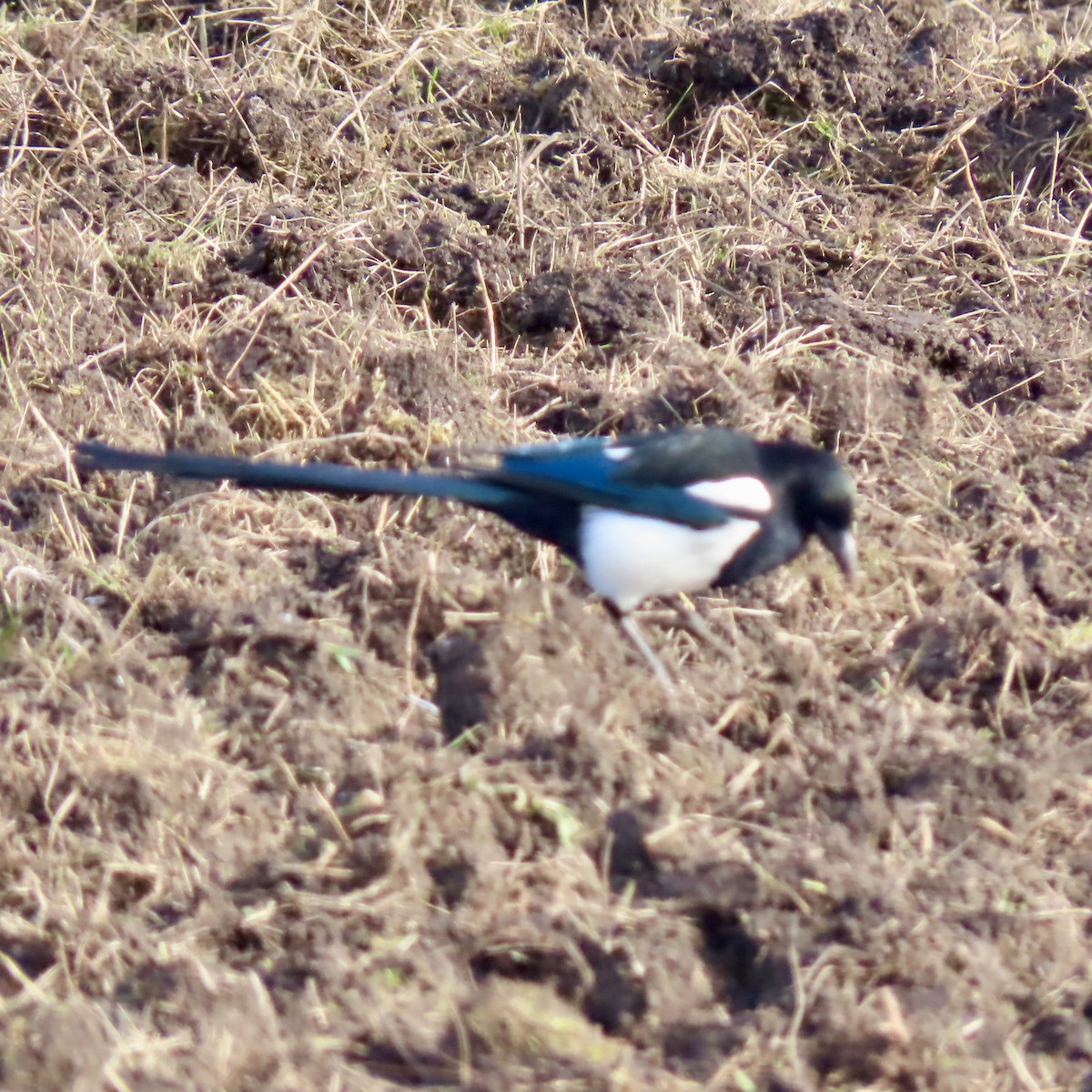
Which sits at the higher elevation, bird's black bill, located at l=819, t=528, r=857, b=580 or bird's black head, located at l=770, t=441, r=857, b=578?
bird's black head, located at l=770, t=441, r=857, b=578

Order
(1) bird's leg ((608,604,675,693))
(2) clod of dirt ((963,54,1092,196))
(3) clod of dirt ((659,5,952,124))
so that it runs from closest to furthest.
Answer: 1. (1) bird's leg ((608,604,675,693))
2. (2) clod of dirt ((963,54,1092,196))
3. (3) clod of dirt ((659,5,952,124))

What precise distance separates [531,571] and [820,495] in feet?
2.57

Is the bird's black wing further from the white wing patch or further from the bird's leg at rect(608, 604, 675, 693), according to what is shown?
the bird's leg at rect(608, 604, 675, 693)

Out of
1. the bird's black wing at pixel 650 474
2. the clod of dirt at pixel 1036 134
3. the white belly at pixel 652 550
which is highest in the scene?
the clod of dirt at pixel 1036 134

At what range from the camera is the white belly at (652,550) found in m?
3.33

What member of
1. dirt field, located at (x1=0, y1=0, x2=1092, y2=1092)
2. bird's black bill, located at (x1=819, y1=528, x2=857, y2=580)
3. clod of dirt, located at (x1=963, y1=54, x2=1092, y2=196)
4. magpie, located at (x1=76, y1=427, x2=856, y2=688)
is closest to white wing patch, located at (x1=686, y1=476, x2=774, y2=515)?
magpie, located at (x1=76, y1=427, x2=856, y2=688)

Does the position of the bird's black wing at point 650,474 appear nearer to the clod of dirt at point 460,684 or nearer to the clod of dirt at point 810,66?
the clod of dirt at point 460,684

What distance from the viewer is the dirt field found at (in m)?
2.48

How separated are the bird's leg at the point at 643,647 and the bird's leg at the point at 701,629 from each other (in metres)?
0.12

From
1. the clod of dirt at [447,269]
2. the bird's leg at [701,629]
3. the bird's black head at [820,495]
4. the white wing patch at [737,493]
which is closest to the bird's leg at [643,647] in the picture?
the bird's leg at [701,629]

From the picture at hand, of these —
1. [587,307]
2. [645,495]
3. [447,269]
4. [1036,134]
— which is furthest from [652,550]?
[1036,134]

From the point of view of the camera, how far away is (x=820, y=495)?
11.1ft

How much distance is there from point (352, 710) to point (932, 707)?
131cm

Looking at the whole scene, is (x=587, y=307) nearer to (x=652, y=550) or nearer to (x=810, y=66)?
(x=652, y=550)
